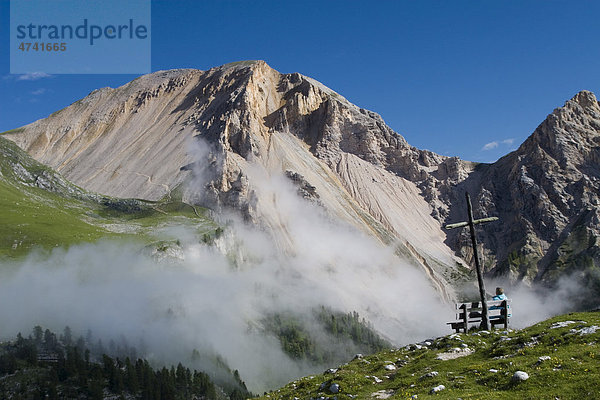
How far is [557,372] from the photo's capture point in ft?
56.9

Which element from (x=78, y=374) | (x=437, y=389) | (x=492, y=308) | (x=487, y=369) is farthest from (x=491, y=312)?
(x=78, y=374)

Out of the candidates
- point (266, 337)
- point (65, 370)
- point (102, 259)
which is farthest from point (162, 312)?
point (65, 370)

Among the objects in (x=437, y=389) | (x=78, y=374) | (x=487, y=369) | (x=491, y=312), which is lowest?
(x=78, y=374)

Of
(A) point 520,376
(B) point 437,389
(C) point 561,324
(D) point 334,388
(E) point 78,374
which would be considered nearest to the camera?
(A) point 520,376

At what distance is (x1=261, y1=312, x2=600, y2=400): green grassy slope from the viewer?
16.8 metres

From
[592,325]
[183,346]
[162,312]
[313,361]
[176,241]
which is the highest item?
[176,241]

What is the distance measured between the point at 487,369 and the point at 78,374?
11499 centimetres

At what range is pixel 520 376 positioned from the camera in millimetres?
17641

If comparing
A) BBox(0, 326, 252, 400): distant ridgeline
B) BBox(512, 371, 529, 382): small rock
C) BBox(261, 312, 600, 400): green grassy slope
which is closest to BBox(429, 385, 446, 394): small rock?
BBox(261, 312, 600, 400): green grassy slope

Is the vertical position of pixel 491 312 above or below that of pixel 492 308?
below

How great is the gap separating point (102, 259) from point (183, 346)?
147ft

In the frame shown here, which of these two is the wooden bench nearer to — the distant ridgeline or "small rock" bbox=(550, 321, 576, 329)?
"small rock" bbox=(550, 321, 576, 329)

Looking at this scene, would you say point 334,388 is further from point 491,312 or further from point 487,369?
point 491,312

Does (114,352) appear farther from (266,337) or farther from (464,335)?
(464,335)
